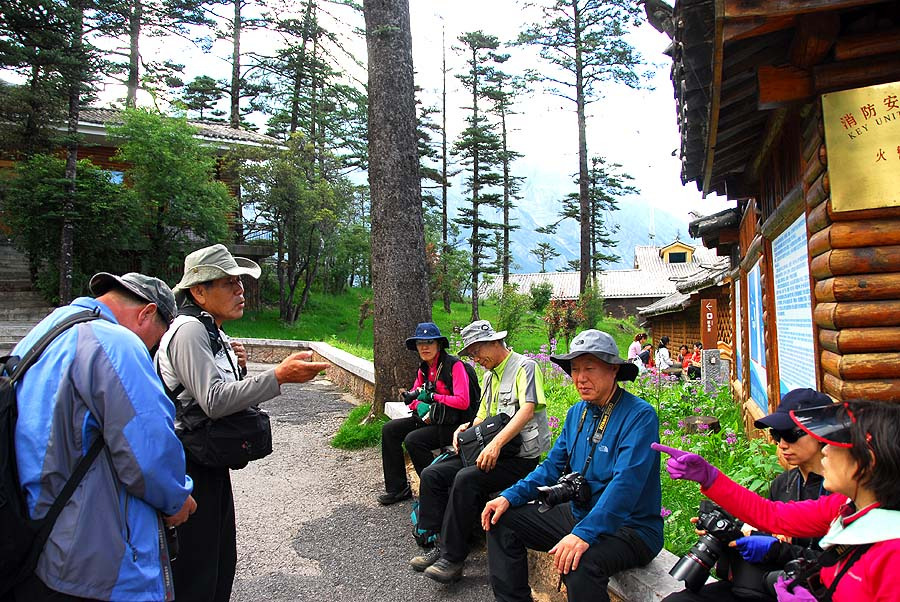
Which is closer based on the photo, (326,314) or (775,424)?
(775,424)

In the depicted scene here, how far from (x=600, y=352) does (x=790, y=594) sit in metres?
1.37

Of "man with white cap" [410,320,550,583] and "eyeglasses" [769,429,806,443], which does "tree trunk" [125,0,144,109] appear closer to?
"man with white cap" [410,320,550,583]

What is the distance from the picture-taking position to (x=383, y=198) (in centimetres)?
715

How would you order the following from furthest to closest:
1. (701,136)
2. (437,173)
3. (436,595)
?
(437,173), (701,136), (436,595)

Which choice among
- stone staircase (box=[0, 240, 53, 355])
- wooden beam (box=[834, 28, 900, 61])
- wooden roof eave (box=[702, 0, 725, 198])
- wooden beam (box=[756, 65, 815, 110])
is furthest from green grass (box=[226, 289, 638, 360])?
wooden beam (box=[834, 28, 900, 61])

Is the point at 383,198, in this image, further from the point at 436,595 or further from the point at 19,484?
the point at 19,484

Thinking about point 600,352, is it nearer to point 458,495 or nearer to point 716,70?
point 458,495

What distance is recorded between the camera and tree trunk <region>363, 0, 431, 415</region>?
23.4 feet

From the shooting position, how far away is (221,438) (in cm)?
273

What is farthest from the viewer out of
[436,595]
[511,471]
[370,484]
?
[370,484]

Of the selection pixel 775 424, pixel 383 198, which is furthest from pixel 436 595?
pixel 383 198

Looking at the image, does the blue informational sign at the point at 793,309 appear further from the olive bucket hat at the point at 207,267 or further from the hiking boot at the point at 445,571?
the olive bucket hat at the point at 207,267

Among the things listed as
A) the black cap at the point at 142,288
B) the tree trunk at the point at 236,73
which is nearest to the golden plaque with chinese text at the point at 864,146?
the black cap at the point at 142,288

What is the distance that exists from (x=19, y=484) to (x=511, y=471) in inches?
109
